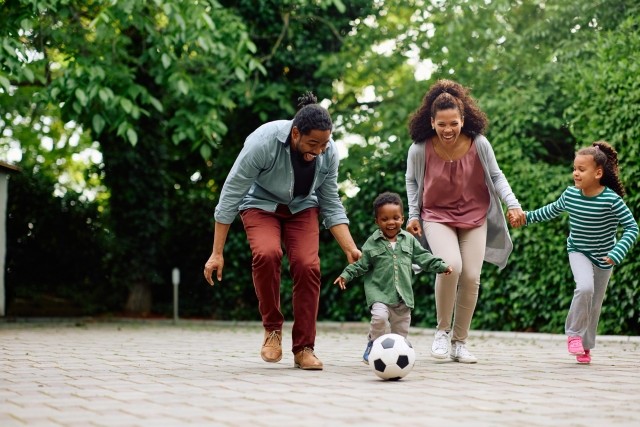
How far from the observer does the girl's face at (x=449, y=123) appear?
7473 millimetres

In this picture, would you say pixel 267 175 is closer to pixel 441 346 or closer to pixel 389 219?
pixel 389 219

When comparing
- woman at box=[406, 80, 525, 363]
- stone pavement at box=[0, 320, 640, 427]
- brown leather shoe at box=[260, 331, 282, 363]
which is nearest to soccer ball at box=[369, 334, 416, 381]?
stone pavement at box=[0, 320, 640, 427]

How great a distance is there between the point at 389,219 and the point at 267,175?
959 millimetres

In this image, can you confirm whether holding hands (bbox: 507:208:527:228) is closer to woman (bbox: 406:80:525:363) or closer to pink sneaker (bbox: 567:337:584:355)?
woman (bbox: 406:80:525:363)

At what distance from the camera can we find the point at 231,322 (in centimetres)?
1623

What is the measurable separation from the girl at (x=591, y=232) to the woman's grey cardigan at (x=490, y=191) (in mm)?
500

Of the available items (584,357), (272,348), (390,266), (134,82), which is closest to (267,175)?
(390,266)

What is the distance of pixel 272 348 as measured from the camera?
7.13 meters

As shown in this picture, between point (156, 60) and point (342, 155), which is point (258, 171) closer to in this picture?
point (156, 60)

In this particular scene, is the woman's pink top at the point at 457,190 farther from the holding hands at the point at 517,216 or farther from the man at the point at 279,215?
the man at the point at 279,215

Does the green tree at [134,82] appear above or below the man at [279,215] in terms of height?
above

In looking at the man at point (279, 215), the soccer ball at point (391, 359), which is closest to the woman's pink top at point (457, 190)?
the man at point (279, 215)

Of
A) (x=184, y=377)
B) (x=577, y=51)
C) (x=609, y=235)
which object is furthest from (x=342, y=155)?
(x=184, y=377)

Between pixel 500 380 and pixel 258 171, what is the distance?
2124 millimetres
